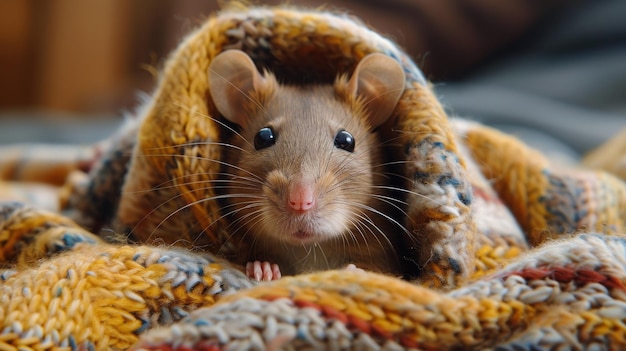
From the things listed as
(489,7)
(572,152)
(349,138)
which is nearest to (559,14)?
(489,7)

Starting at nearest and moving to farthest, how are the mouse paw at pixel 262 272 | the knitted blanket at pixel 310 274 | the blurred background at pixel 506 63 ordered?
the knitted blanket at pixel 310 274 < the mouse paw at pixel 262 272 < the blurred background at pixel 506 63

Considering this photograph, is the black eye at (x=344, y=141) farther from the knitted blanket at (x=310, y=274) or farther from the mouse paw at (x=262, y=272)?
the mouse paw at (x=262, y=272)

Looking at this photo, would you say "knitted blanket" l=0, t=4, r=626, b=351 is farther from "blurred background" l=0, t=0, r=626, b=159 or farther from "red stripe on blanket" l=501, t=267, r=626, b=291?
"blurred background" l=0, t=0, r=626, b=159

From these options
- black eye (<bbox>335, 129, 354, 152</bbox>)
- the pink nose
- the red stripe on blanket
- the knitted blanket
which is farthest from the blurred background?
the red stripe on blanket

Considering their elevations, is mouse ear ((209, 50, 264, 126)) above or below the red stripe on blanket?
above

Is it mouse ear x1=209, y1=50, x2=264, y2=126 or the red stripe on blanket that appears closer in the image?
the red stripe on blanket

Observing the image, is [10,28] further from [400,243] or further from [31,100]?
[400,243]

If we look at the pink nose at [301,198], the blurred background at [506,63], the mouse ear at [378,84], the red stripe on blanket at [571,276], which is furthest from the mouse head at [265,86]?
the blurred background at [506,63]

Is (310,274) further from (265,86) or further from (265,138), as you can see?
(265,86)
